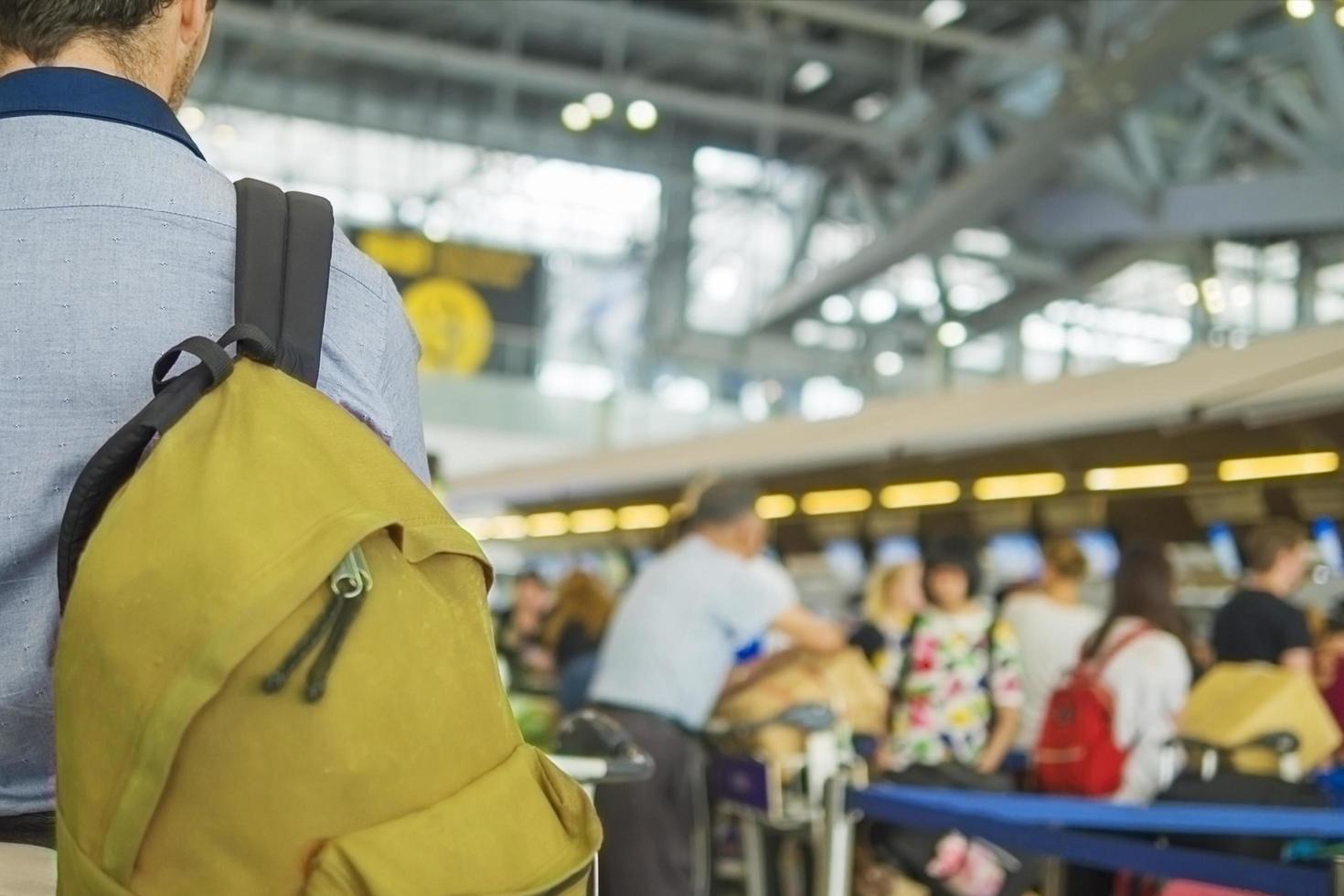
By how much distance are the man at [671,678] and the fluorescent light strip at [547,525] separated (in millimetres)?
11405

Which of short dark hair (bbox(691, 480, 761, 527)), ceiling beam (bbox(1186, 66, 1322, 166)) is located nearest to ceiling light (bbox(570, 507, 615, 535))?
ceiling beam (bbox(1186, 66, 1322, 166))

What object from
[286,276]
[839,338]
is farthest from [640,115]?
[839,338]

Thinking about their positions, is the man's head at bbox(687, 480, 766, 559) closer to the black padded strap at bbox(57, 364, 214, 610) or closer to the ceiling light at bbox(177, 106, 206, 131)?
the black padded strap at bbox(57, 364, 214, 610)

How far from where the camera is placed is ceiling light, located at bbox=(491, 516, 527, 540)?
18219mm

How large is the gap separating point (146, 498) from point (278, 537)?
94mm

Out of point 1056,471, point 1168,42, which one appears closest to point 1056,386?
point 1056,471

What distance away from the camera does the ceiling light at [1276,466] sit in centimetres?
752

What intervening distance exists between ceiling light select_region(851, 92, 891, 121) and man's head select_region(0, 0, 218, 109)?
18864 mm

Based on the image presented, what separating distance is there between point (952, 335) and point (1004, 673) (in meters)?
15.5

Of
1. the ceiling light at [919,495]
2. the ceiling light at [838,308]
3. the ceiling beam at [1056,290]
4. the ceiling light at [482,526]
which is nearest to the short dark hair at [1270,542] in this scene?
the ceiling light at [919,495]

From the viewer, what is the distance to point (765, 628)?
4.92m

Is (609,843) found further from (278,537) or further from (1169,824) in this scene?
(278,537)

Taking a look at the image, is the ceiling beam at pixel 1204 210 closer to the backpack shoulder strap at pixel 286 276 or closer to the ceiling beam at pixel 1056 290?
the ceiling beam at pixel 1056 290

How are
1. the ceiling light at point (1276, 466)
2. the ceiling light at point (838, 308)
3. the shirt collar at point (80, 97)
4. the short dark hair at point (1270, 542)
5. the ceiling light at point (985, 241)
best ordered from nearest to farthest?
the shirt collar at point (80, 97) < the short dark hair at point (1270, 542) < the ceiling light at point (1276, 466) < the ceiling light at point (985, 241) < the ceiling light at point (838, 308)
